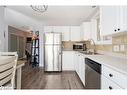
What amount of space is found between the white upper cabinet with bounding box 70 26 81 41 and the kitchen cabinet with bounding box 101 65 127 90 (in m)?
5.29

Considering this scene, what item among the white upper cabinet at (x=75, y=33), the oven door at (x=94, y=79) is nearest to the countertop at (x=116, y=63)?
the oven door at (x=94, y=79)

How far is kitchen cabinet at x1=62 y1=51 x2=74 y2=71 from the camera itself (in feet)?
23.5

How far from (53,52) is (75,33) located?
1.40m

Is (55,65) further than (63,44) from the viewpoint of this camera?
No

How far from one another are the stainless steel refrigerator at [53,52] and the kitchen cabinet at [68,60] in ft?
0.73

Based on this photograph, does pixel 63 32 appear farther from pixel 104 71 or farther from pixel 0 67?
pixel 0 67

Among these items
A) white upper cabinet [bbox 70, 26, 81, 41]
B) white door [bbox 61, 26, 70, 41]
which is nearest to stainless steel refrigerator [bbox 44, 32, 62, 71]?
white door [bbox 61, 26, 70, 41]

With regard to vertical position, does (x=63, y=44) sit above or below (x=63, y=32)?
below

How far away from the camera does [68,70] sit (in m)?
7.21

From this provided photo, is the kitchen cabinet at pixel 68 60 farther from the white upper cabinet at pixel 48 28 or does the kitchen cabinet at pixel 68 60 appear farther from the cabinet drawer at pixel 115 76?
the cabinet drawer at pixel 115 76
